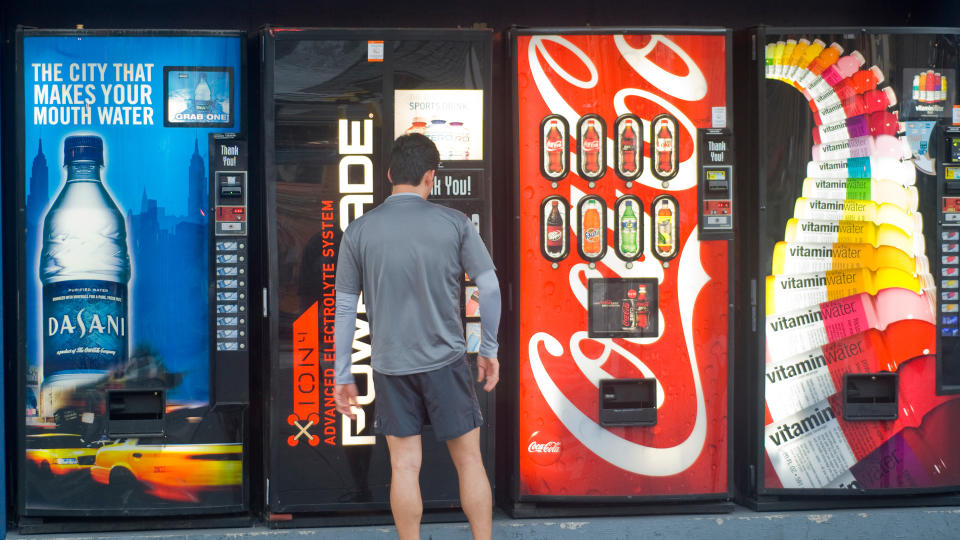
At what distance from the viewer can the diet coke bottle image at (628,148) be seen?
348 cm

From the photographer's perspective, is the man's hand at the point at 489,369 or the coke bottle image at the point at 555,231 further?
the coke bottle image at the point at 555,231

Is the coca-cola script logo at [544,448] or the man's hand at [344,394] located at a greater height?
the man's hand at [344,394]


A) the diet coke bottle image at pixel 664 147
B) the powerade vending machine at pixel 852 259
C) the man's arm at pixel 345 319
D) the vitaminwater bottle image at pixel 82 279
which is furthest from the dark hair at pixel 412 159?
the powerade vending machine at pixel 852 259

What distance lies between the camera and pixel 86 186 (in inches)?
132

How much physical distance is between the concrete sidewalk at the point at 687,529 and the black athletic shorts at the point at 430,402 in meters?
0.89

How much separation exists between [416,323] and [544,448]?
1.07 metres

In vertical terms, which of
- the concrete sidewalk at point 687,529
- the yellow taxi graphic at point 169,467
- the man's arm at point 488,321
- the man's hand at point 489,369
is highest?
the man's arm at point 488,321

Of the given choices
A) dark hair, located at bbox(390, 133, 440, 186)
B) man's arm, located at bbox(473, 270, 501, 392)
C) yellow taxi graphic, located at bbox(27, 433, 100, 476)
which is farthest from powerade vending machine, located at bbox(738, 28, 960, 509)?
yellow taxi graphic, located at bbox(27, 433, 100, 476)

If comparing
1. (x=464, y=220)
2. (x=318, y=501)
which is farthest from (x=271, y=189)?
(x=318, y=501)

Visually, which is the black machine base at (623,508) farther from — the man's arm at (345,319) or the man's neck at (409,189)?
the man's neck at (409,189)

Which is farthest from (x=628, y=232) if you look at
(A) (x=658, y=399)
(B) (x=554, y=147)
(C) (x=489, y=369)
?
(C) (x=489, y=369)

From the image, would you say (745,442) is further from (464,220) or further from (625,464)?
(464,220)

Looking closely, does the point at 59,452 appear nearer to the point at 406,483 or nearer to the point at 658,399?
the point at 406,483

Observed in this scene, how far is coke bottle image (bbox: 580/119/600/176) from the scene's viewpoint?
3471 mm
